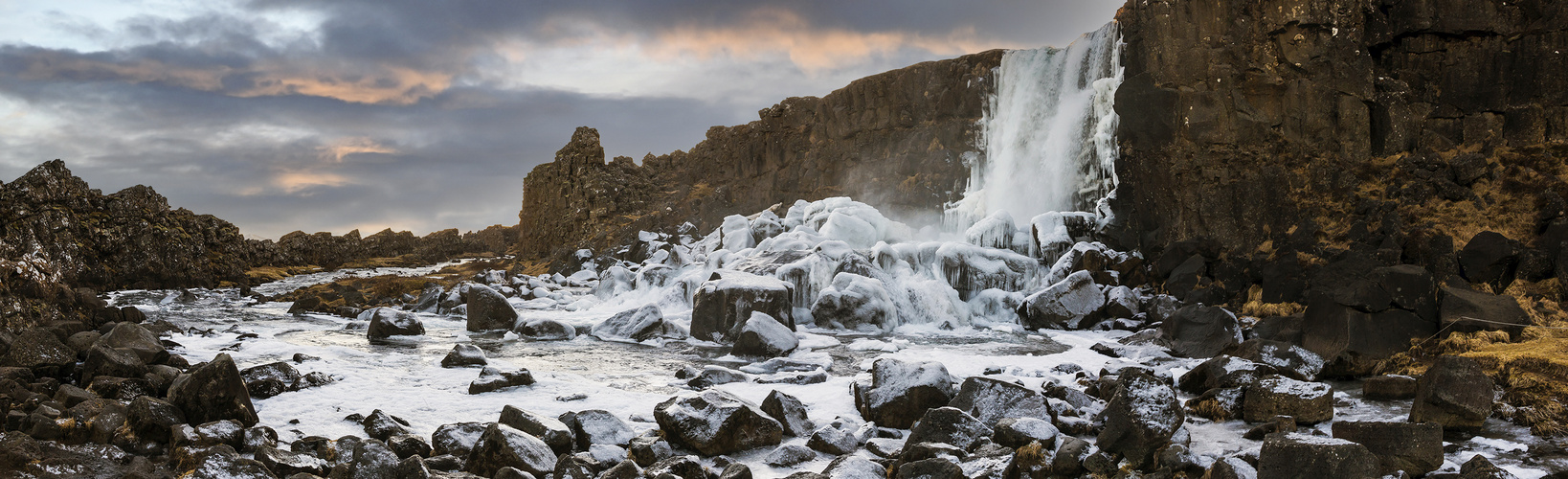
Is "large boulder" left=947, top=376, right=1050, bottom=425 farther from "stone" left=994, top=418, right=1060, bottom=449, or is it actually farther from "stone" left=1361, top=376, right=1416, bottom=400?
"stone" left=1361, top=376, right=1416, bottom=400

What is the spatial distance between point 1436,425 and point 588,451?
617cm

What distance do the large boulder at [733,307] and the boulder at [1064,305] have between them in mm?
5397

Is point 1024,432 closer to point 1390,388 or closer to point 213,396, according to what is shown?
point 1390,388

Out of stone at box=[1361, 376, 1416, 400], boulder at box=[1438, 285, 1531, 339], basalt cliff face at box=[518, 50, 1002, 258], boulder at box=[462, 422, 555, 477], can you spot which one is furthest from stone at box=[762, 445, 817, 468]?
basalt cliff face at box=[518, 50, 1002, 258]

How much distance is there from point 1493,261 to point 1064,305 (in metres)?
6.94

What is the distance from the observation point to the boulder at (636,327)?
16.2 meters

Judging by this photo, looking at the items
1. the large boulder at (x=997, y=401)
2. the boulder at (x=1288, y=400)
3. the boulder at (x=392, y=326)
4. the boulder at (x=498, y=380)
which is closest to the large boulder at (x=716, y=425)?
the large boulder at (x=997, y=401)

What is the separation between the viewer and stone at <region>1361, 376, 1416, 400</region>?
833 cm

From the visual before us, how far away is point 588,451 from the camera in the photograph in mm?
6461

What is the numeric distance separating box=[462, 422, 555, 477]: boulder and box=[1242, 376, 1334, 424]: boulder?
6112 mm

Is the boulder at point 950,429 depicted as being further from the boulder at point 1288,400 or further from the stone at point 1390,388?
the stone at point 1390,388

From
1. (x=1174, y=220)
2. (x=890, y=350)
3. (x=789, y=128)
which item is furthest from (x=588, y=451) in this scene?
(x=789, y=128)

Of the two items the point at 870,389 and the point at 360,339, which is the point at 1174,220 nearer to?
the point at 870,389

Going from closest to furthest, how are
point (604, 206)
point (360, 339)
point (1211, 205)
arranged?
point (360, 339) < point (1211, 205) < point (604, 206)
